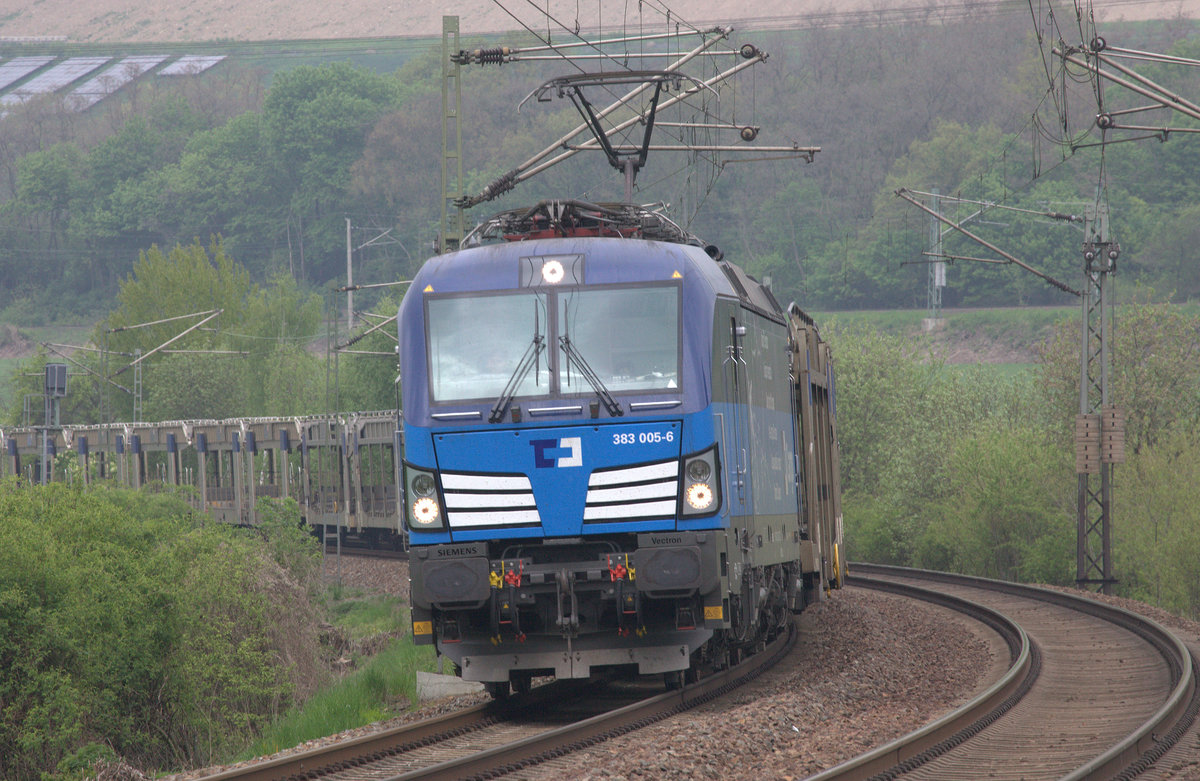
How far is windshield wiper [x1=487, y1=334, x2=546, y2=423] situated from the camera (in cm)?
1264

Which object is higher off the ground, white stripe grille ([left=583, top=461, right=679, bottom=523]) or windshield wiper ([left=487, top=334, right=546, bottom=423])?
windshield wiper ([left=487, top=334, right=546, bottom=423])

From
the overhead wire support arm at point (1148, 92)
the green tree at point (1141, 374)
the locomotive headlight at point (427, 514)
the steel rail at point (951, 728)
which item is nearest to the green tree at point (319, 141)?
the green tree at point (1141, 374)

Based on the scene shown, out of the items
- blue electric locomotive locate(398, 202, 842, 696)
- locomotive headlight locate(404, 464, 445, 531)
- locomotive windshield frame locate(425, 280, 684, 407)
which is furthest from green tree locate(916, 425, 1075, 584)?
locomotive headlight locate(404, 464, 445, 531)

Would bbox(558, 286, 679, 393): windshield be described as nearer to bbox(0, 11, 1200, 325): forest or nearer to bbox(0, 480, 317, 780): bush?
bbox(0, 480, 317, 780): bush

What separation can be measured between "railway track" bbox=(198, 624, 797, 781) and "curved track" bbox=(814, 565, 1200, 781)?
95.8 inches

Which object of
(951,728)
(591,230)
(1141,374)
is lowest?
(951,728)

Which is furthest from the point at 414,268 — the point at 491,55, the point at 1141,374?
the point at 491,55

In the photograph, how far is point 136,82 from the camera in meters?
176

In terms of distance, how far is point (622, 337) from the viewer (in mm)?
12875

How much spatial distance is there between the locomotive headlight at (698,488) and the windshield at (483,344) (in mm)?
1414

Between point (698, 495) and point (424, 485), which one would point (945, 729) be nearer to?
point (698, 495)

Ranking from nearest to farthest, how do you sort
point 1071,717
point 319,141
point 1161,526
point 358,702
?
point 1071,717 < point 358,702 < point 1161,526 < point 319,141

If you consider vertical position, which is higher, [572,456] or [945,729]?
[572,456]

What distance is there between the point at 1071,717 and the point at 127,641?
1348cm
